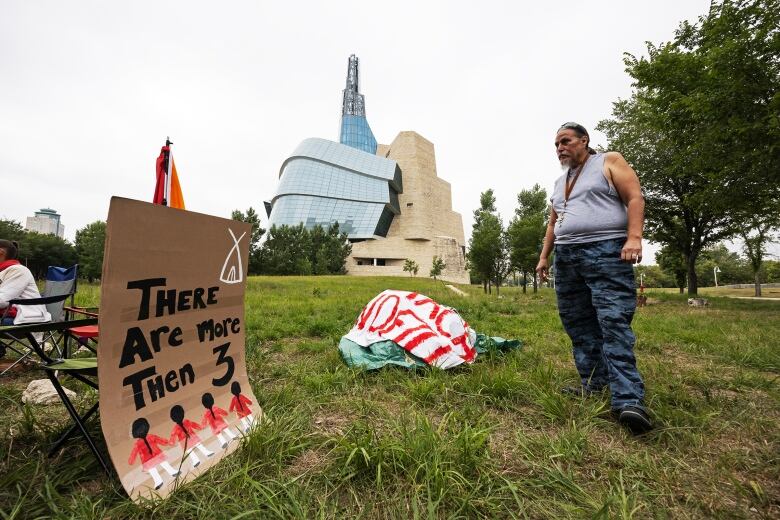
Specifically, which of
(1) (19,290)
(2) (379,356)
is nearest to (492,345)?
(2) (379,356)

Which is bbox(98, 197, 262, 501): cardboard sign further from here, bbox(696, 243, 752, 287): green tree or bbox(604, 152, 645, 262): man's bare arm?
bbox(696, 243, 752, 287): green tree

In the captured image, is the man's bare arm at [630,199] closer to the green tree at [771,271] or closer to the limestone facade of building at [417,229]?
the limestone facade of building at [417,229]

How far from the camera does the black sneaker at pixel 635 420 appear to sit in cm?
192

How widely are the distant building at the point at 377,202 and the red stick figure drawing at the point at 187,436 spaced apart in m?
56.9

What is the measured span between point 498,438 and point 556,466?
0.38 metres

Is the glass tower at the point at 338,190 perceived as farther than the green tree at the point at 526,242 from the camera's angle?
Yes

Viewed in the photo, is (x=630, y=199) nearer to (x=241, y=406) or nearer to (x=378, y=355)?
(x=378, y=355)

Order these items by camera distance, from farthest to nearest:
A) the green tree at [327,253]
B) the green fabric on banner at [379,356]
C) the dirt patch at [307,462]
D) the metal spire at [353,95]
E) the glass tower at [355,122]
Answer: the metal spire at [353,95] < the glass tower at [355,122] < the green tree at [327,253] < the green fabric on banner at [379,356] < the dirt patch at [307,462]

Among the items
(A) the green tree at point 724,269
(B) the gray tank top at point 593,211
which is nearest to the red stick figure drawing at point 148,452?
(B) the gray tank top at point 593,211

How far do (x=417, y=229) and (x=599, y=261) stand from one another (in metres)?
60.5

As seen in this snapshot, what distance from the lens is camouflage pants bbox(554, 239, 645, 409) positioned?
2.13 metres

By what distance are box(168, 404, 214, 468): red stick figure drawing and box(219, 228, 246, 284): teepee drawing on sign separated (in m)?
0.80

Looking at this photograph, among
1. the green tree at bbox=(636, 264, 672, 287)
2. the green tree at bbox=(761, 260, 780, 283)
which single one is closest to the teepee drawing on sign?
the green tree at bbox=(636, 264, 672, 287)

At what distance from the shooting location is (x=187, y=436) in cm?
176
